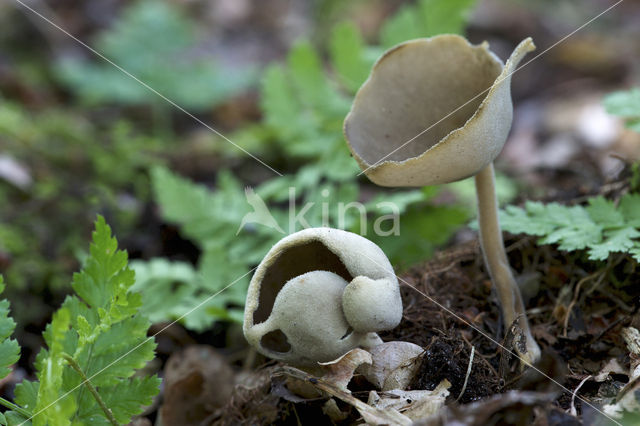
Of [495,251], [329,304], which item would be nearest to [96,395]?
[329,304]

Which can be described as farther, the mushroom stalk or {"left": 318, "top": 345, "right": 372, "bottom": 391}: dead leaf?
the mushroom stalk

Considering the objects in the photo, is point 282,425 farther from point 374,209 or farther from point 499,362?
point 374,209

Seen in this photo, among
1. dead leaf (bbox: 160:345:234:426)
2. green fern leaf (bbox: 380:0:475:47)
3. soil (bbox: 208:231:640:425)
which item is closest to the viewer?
soil (bbox: 208:231:640:425)

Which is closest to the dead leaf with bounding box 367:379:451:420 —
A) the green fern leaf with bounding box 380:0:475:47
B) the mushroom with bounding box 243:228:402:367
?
the mushroom with bounding box 243:228:402:367

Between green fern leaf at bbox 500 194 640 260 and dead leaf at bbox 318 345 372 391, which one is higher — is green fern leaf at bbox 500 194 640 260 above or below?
above

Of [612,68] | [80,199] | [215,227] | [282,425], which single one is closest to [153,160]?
[80,199]

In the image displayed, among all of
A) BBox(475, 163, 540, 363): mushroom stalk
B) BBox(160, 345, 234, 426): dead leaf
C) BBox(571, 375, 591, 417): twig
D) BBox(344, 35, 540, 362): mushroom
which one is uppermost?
BBox(344, 35, 540, 362): mushroom

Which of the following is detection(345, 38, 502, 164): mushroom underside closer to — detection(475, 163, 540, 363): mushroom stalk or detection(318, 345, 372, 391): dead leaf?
detection(475, 163, 540, 363): mushroom stalk
